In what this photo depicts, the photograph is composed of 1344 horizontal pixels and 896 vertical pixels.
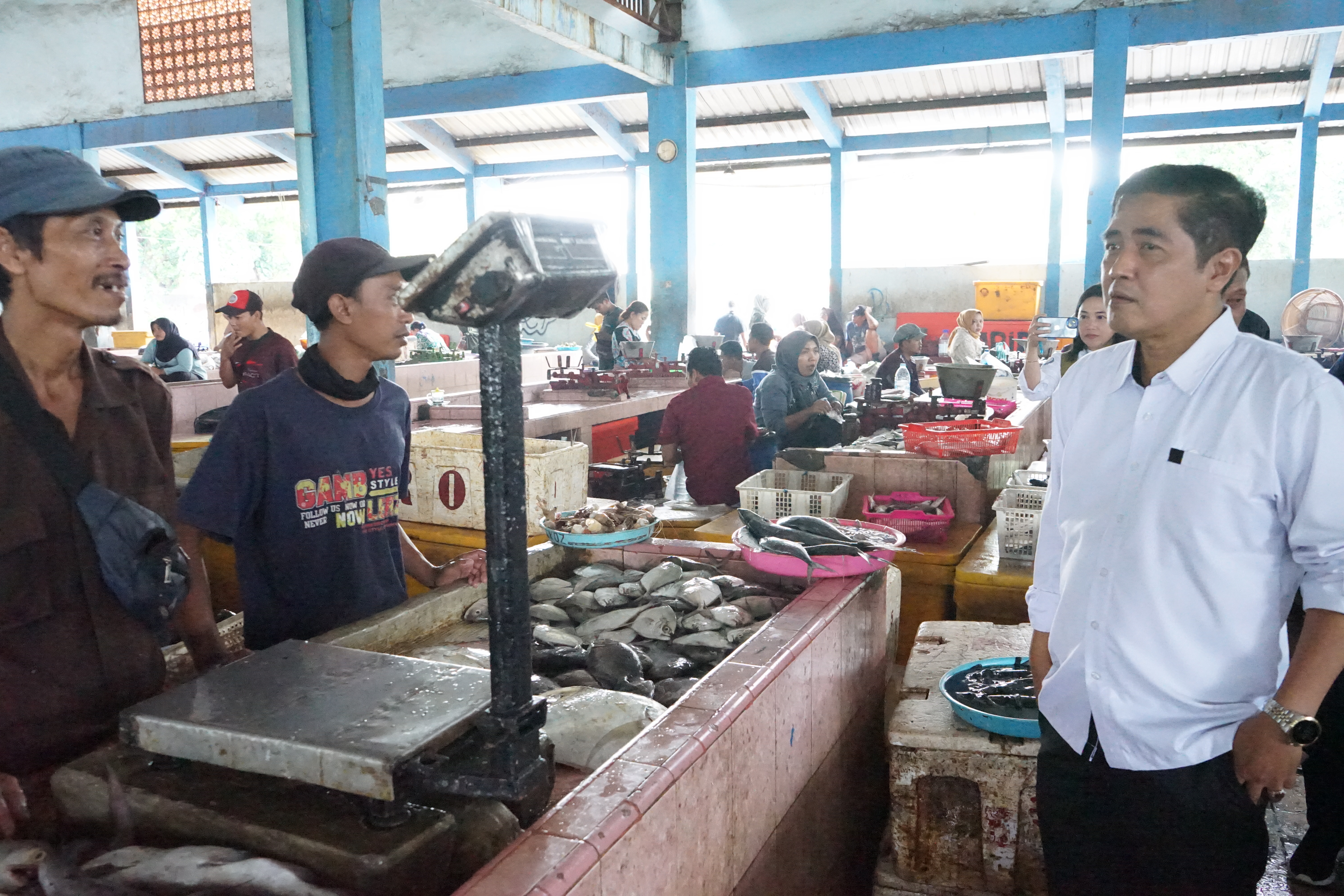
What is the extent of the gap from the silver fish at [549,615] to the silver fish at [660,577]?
0.26 metres

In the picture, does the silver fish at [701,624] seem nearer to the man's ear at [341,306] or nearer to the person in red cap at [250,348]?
the man's ear at [341,306]

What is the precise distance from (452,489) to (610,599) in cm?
179

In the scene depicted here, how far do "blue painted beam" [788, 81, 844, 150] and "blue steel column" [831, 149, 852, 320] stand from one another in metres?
0.13

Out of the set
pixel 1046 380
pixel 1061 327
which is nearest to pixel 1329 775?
pixel 1046 380

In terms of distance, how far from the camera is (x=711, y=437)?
17.0ft

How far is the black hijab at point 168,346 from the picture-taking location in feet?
27.8

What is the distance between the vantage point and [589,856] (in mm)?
1340

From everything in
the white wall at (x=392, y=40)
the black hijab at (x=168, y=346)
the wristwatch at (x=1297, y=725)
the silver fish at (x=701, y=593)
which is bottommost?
the silver fish at (x=701, y=593)

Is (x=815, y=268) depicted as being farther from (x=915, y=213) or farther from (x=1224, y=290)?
(x=1224, y=290)

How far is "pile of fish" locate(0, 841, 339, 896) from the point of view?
1.19m

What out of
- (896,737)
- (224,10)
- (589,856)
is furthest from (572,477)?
(224,10)

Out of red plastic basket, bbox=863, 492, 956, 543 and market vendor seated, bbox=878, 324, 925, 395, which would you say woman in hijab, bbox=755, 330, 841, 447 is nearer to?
red plastic basket, bbox=863, 492, 956, 543

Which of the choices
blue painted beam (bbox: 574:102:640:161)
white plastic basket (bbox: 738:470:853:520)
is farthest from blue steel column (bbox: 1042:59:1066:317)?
white plastic basket (bbox: 738:470:853:520)

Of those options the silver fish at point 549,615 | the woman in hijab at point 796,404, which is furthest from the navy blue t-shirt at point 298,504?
the woman in hijab at point 796,404
